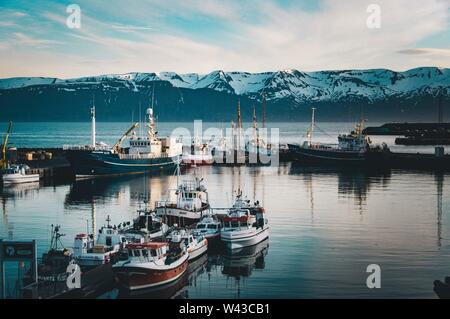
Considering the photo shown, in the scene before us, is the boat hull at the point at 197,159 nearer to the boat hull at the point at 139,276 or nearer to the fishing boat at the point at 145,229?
the fishing boat at the point at 145,229

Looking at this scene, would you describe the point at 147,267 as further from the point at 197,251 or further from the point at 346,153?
the point at 346,153

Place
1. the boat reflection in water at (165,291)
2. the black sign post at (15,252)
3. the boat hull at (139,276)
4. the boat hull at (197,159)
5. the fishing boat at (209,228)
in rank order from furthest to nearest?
the boat hull at (197,159)
the fishing boat at (209,228)
the boat hull at (139,276)
the boat reflection in water at (165,291)
the black sign post at (15,252)

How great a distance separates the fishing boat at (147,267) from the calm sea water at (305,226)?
1.57ft

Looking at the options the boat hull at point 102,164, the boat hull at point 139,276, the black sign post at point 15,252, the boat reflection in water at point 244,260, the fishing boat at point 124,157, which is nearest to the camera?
the black sign post at point 15,252

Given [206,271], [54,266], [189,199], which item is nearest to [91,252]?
[54,266]

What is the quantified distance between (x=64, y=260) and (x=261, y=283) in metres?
7.84

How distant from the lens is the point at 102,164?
65.2 m

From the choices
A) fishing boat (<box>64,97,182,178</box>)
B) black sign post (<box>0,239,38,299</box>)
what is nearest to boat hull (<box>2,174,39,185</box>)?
fishing boat (<box>64,97,182,178</box>)

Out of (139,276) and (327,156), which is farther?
(327,156)

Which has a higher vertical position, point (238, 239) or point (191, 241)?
point (191, 241)

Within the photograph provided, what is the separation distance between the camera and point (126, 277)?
21703 millimetres

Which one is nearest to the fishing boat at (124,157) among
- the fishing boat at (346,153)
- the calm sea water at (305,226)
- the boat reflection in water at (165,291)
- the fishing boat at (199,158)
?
the fishing boat at (199,158)

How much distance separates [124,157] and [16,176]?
14848 millimetres

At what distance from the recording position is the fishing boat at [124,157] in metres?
63.8
